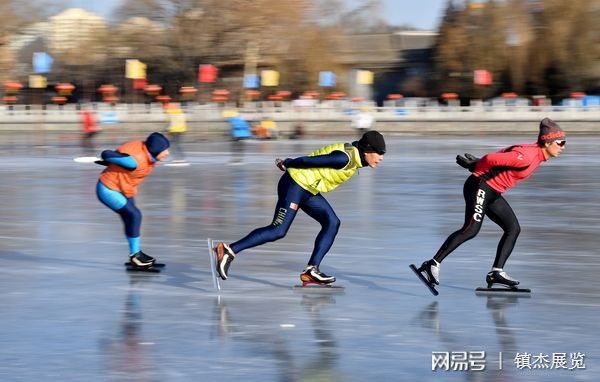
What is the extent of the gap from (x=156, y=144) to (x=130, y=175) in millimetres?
453

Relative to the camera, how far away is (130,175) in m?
10.9

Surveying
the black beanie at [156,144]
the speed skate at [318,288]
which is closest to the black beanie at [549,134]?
the speed skate at [318,288]

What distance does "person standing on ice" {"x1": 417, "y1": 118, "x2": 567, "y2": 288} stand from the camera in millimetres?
9430

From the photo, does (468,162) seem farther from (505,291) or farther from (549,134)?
(505,291)

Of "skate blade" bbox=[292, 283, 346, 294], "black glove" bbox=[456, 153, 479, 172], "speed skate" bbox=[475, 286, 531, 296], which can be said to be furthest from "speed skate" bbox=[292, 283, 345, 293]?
"black glove" bbox=[456, 153, 479, 172]

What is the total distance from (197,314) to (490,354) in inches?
97.8

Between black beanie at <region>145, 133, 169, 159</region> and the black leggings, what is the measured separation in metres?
2.76

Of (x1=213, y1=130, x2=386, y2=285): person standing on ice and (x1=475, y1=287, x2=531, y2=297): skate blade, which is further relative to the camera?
(x1=475, y1=287, x2=531, y2=297): skate blade

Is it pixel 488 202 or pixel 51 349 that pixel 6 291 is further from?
pixel 488 202

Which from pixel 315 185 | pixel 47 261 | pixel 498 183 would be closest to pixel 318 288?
pixel 315 185

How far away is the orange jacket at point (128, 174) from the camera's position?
1082cm

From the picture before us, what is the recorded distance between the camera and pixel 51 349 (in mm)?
7555

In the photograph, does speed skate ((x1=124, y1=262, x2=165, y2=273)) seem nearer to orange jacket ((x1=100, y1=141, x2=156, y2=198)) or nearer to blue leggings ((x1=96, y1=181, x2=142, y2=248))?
blue leggings ((x1=96, y1=181, x2=142, y2=248))

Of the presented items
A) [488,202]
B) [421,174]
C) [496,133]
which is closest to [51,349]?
[488,202]
